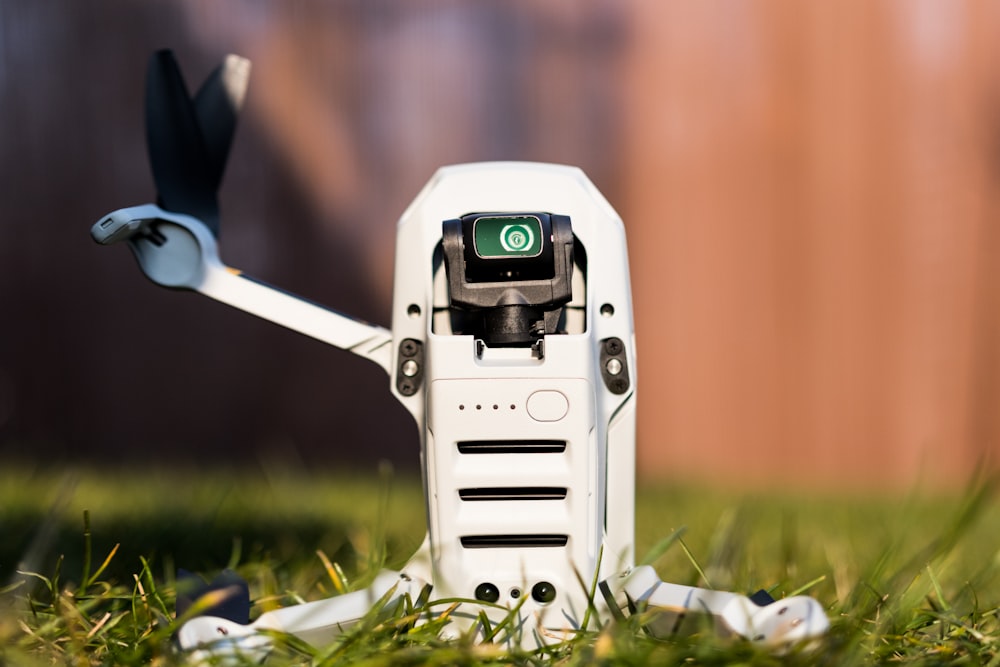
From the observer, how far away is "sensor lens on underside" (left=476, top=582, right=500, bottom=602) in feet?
3.52

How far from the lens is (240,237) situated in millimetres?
3289

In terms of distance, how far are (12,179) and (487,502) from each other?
9.19 ft

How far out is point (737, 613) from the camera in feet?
3.22

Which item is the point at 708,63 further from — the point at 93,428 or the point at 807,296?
the point at 93,428

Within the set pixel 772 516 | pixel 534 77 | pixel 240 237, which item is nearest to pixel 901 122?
pixel 534 77

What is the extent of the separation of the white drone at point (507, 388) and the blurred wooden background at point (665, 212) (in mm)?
2173

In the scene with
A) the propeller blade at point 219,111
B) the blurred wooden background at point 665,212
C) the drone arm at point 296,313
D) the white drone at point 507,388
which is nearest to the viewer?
the white drone at point 507,388

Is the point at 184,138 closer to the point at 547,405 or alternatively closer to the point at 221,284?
the point at 221,284

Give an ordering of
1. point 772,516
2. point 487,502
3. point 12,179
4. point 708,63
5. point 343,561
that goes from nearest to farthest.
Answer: point 487,502 → point 343,561 → point 772,516 → point 12,179 → point 708,63

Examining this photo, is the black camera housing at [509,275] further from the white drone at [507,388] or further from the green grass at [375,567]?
the green grass at [375,567]

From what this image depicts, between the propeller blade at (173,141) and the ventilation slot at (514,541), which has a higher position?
the propeller blade at (173,141)

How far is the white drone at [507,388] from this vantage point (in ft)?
3.46

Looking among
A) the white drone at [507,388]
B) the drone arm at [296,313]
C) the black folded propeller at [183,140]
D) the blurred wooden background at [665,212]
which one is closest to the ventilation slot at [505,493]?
the white drone at [507,388]

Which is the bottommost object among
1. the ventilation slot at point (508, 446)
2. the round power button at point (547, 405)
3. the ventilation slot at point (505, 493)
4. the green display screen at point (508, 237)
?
the ventilation slot at point (505, 493)
